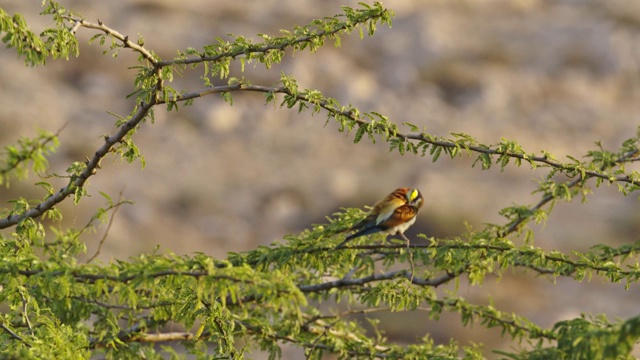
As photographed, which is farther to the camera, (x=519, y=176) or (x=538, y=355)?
(x=519, y=176)

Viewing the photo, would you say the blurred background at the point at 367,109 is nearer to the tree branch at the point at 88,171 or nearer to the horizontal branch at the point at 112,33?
the tree branch at the point at 88,171

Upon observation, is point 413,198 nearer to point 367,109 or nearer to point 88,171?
point 88,171

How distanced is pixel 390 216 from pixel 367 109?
17.2 m

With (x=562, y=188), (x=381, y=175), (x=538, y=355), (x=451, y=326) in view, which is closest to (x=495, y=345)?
(x=451, y=326)

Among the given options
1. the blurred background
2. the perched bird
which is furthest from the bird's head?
the blurred background

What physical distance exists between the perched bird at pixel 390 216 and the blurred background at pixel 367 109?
37.5ft

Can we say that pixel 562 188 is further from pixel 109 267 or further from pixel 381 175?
pixel 381 175

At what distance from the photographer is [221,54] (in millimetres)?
3875

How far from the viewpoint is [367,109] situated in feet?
70.0

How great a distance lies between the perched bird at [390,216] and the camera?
164 inches

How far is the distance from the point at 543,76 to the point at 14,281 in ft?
70.7

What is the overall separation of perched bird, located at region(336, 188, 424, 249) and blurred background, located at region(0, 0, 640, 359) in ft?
37.5

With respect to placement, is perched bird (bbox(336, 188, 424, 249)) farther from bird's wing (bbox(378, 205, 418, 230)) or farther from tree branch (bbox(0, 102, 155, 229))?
tree branch (bbox(0, 102, 155, 229))

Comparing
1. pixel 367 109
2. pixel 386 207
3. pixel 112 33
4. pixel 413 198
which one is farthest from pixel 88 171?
pixel 367 109
